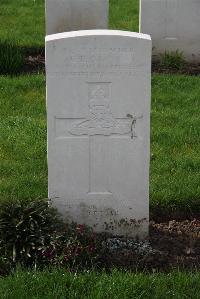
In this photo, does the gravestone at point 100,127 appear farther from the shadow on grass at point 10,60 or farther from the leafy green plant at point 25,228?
the shadow on grass at point 10,60

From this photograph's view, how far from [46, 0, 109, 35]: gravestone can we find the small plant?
3.31 feet

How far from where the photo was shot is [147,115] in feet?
15.9

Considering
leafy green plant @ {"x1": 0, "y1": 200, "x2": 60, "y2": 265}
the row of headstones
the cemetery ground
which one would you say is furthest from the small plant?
leafy green plant @ {"x1": 0, "y1": 200, "x2": 60, "y2": 265}

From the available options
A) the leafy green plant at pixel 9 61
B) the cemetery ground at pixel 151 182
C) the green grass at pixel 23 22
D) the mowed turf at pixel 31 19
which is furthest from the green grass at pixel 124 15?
the leafy green plant at pixel 9 61

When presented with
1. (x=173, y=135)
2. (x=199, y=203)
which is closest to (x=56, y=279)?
(x=199, y=203)

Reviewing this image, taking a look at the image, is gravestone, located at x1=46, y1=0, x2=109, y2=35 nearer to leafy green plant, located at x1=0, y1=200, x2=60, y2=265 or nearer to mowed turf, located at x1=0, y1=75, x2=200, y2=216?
mowed turf, located at x1=0, y1=75, x2=200, y2=216

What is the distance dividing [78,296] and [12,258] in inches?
23.1

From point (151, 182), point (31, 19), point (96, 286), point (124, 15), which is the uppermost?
point (124, 15)

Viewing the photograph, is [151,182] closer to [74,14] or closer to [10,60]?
[10,60]

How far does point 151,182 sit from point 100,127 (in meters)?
1.10

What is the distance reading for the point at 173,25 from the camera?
1007cm

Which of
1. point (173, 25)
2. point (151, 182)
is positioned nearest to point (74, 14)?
point (173, 25)

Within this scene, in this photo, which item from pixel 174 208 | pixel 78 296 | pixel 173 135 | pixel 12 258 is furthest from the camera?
pixel 173 135

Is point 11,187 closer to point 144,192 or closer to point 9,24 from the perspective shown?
point 144,192
